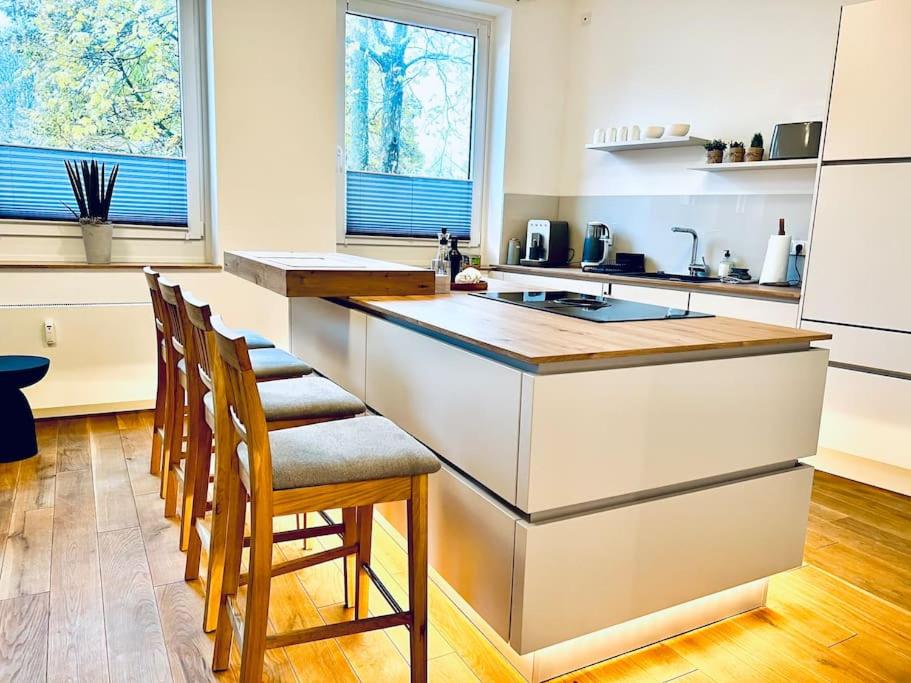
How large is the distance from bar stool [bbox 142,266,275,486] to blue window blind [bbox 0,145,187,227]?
4.42 feet

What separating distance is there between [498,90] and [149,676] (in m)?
4.50

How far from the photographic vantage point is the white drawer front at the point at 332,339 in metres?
2.42

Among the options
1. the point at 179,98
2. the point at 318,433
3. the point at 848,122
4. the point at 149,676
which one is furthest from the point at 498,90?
the point at 149,676

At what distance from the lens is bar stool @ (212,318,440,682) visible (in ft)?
4.60

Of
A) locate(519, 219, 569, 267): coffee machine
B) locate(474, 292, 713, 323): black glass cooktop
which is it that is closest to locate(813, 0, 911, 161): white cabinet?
locate(474, 292, 713, 323): black glass cooktop

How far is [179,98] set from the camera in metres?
4.06

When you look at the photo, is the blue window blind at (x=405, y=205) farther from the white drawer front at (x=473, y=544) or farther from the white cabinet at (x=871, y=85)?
the white drawer front at (x=473, y=544)

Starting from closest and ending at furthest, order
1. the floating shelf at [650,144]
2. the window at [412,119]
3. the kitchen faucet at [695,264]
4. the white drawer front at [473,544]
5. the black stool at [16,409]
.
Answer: the white drawer front at [473,544], the black stool at [16,409], the floating shelf at [650,144], the kitchen faucet at [695,264], the window at [412,119]

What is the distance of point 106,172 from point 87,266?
2.09 feet

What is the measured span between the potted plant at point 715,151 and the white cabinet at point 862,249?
93cm

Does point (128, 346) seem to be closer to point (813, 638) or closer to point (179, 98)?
point (179, 98)

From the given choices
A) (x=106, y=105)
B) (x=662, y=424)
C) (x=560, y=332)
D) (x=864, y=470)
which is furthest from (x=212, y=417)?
(x=864, y=470)

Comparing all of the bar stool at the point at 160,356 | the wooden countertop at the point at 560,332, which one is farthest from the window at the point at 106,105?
the wooden countertop at the point at 560,332

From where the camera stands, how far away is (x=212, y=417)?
6.24 feet
